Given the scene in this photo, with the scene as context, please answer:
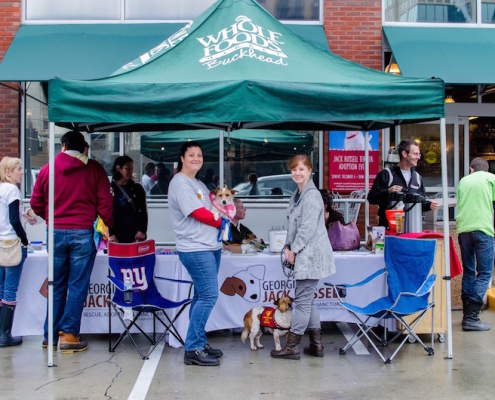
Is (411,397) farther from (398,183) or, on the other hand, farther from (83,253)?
(83,253)

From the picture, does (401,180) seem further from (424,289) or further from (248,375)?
(248,375)

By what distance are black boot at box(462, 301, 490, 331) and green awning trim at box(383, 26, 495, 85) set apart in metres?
3.39

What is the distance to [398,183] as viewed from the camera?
6844mm

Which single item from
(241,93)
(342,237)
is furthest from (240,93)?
(342,237)

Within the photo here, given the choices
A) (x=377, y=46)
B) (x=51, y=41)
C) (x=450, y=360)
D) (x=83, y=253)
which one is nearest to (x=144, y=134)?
(x=51, y=41)

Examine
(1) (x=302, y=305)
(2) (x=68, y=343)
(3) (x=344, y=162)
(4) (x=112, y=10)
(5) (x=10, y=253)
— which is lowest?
(2) (x=68, y=343)

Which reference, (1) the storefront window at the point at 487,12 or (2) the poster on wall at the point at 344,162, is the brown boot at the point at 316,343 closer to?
(2) the poster on wall at the point at 344,162

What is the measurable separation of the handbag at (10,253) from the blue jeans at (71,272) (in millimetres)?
418

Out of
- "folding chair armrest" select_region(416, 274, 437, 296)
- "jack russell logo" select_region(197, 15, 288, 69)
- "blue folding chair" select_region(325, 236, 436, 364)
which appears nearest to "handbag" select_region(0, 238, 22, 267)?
"jack russell logo" select_region(197, 15, 288, 69)

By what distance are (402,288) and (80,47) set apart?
6.10m

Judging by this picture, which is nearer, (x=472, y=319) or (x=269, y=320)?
(x=269, y=320)

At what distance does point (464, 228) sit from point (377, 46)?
4207 millimetres

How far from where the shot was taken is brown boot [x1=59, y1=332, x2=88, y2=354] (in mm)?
6164

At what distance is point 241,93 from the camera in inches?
223
